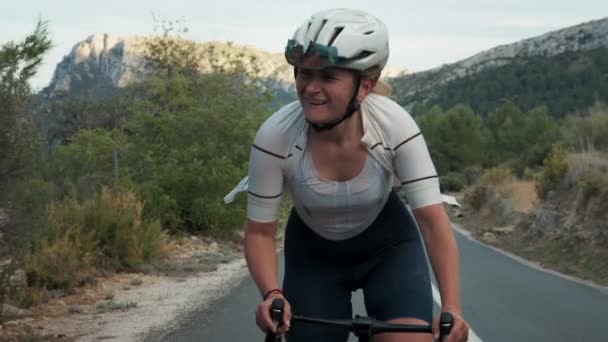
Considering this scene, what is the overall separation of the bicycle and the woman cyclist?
0.13 ft

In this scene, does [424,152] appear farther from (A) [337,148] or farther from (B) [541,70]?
(B) [541,70]

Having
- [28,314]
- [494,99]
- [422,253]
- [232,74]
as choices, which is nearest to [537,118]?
[232,74]

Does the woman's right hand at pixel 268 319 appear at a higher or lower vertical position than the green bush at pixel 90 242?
higher

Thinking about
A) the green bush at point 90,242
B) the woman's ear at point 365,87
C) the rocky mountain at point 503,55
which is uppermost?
the woman's ear at point 365,87

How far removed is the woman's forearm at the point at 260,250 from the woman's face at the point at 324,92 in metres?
0.59

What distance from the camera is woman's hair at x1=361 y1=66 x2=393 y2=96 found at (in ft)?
13.6

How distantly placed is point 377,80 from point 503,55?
468 ft

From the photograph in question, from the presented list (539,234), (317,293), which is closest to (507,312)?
(317,293)

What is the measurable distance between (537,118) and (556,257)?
4855cm

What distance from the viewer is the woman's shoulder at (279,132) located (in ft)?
14.0

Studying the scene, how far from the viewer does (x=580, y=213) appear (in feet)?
78.7

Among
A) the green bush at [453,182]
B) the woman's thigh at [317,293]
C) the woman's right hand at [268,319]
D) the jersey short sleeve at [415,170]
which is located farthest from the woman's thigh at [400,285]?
the green bush at [453,182]

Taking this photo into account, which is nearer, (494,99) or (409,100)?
(494,99)

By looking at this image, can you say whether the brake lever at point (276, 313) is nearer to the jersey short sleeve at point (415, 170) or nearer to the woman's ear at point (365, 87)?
the jersey short sleeve at point (415, 170)
